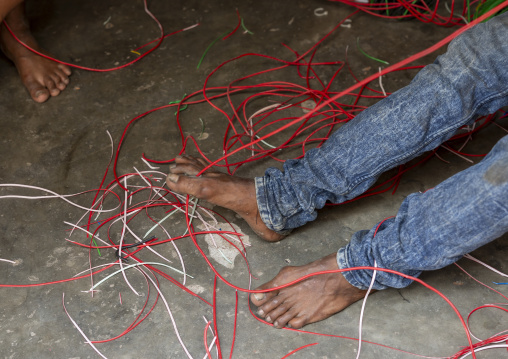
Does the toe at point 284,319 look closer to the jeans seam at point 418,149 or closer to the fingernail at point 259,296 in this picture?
the fingernail at point 259,296

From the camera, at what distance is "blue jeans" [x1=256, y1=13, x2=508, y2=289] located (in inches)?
42.8

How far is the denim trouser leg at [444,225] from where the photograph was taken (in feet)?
3.43

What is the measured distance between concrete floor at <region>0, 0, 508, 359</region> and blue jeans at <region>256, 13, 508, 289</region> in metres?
0.17

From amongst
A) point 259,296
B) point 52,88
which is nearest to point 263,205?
point 259,296

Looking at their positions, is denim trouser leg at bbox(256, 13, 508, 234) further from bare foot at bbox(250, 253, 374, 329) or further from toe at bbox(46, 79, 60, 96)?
toe at bbox(46, 79, 60, 96)

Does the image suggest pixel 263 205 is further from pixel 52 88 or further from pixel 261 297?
pixel 52 88

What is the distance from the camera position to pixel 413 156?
1349 millimetres

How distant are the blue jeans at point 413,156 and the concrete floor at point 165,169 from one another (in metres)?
0.17

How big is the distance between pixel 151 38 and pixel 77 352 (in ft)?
4.87

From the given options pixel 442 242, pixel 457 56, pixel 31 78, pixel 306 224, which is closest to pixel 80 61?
pixel 31 78

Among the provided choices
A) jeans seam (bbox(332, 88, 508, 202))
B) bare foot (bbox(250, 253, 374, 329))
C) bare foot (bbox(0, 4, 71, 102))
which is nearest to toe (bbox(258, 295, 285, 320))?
bare foot (bbox(250, 253, 374, 329))

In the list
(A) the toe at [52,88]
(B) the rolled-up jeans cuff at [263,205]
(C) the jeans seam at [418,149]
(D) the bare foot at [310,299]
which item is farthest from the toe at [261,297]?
(A) the toe at [52,88]

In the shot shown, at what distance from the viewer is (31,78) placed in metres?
2.07

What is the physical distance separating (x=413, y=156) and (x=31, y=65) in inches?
63.0
